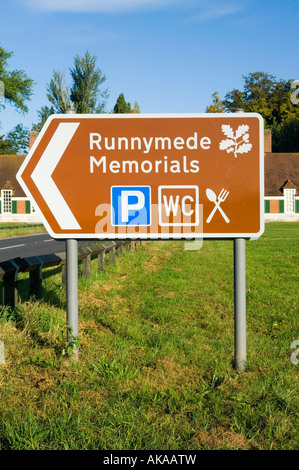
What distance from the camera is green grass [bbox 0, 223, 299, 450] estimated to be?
2.95 metres

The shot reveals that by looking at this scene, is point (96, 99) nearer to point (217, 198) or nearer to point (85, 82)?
point (85, 82)

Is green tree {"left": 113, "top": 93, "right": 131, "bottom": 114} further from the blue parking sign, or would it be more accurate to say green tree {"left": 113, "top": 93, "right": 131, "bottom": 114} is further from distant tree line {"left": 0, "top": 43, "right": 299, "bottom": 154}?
the blue parking sign

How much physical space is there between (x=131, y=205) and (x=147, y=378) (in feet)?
4.90

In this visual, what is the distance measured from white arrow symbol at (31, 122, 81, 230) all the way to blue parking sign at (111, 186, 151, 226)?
1.26 feet

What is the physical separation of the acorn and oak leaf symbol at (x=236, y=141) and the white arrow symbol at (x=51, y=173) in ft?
4.33

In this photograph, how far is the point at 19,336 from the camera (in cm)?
444

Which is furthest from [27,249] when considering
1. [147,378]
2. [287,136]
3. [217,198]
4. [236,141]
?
[287,136]

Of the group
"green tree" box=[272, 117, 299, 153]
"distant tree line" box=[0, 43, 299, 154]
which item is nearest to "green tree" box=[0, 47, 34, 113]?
"distant tree line" box=[0, 43, 299, 154]

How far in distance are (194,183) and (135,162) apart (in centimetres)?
56

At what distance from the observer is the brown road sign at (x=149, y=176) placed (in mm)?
4230

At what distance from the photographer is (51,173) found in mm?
4285

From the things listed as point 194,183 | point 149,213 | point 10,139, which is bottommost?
point 149,213

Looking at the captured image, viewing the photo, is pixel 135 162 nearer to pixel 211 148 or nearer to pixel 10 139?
pixel 211 148
